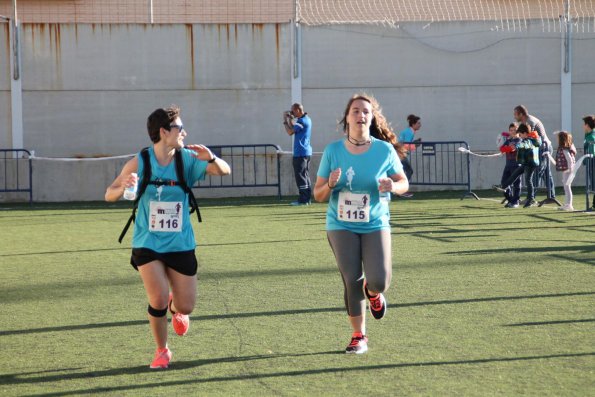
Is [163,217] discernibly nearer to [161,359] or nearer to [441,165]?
[161,359]

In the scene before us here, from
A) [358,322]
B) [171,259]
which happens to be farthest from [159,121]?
[358,322]

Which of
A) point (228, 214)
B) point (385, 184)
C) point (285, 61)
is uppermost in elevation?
point (285, 61)

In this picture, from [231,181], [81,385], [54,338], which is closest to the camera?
[81,385]

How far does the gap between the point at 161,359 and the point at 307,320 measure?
1.81m

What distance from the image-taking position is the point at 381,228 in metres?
6.98

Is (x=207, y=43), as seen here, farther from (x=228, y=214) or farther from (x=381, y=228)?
(x=381, y=228)

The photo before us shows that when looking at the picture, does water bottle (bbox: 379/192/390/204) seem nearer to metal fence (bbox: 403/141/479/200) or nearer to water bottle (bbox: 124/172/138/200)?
water bottle (bbox: 124/172/138/200)

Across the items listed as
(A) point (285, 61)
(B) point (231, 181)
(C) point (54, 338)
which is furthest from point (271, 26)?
(C) point (54, 338)

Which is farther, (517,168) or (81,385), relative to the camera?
(517,168)

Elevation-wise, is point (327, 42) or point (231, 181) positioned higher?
point (327, 42)

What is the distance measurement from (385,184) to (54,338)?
8.96 ft

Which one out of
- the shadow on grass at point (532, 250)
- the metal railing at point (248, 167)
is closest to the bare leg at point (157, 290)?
the shadow on grass at point (532, 250)

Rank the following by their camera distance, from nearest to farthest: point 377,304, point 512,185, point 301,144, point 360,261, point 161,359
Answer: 1. point 161,359
2. point 360,261
3. point 377,304
4. point 512,185
5. point 301,144

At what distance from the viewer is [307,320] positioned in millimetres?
8180
